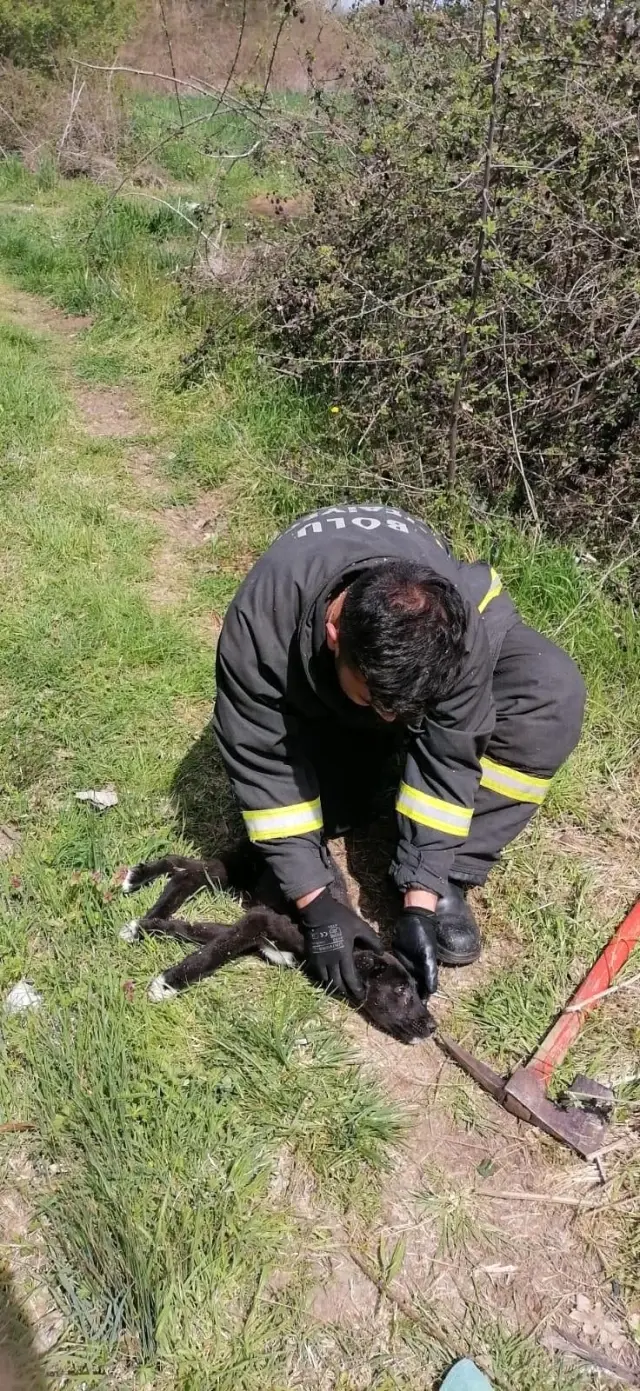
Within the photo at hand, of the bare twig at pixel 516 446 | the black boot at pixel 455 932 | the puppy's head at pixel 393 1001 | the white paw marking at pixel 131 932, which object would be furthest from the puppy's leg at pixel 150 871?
the bare twig at pixel 516 446

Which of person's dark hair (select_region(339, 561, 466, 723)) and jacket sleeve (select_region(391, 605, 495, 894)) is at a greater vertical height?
person's dark hair (select_region(339, 561, 466, 723))

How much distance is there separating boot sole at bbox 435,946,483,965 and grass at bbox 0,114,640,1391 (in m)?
0.08

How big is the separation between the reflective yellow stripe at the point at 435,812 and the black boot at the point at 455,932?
24 cm

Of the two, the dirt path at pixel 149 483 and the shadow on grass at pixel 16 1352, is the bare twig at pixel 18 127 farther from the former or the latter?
the shadow on grass at pixel 16 1352

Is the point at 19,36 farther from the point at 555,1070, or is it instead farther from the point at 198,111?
the point at 555,1070

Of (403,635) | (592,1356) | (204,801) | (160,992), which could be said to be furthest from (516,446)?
(592,1356)

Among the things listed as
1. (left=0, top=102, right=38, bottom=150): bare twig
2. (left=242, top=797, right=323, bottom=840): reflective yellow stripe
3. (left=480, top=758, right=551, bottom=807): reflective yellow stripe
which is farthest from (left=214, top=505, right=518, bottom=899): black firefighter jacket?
(left=0, top=102, right=38, bottom=150): bare twig

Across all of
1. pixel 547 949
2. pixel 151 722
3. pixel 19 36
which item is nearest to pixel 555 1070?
pixel 547 949

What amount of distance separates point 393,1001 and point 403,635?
0.99 meters

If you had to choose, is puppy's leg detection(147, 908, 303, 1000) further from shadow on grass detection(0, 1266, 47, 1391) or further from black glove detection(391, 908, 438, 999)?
shadow on grass detection(0, 1266, 47, 1391)

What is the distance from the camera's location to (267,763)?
2.30 metres

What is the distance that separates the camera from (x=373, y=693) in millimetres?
1920

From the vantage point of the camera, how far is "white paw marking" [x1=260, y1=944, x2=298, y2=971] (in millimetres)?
2396

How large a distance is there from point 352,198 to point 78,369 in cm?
236
